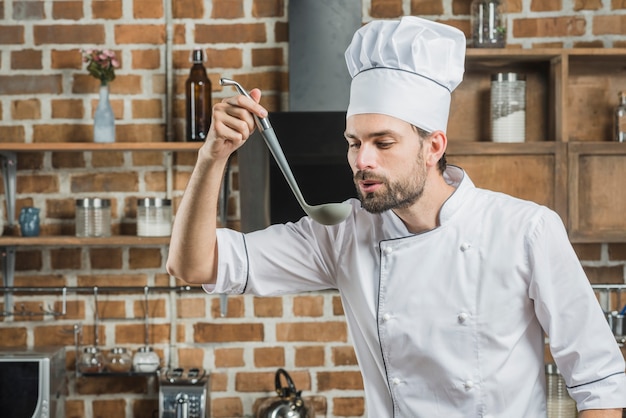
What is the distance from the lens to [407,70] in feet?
4.93

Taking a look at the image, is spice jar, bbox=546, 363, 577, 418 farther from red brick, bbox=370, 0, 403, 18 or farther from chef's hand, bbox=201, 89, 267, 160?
chef's hand, bbox=201, 89, 267, 160

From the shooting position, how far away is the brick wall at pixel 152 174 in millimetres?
2686

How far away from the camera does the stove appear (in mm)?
2494

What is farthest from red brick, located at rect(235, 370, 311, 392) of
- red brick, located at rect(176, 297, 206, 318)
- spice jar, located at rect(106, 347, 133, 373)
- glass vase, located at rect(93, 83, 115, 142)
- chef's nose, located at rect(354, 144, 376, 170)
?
chef's nose, located at rect(354, 144, 376, 170)

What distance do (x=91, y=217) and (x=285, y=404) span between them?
79 centimetres

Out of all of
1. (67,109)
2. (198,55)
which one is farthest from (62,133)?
(198,55)

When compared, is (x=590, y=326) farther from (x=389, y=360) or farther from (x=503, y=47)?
(x=503, y=47)

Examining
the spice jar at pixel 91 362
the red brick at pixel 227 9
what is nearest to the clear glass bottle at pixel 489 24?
the red brick at pixel 227 9

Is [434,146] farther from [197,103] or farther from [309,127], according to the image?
[197,103]

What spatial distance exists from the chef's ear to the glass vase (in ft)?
4.24

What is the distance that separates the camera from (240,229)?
103 inches

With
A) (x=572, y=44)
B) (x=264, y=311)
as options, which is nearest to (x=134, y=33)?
(x=264, y=311)

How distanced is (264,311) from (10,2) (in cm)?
124

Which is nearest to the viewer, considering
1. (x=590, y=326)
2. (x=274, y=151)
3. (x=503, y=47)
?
(x=274, y=151)
